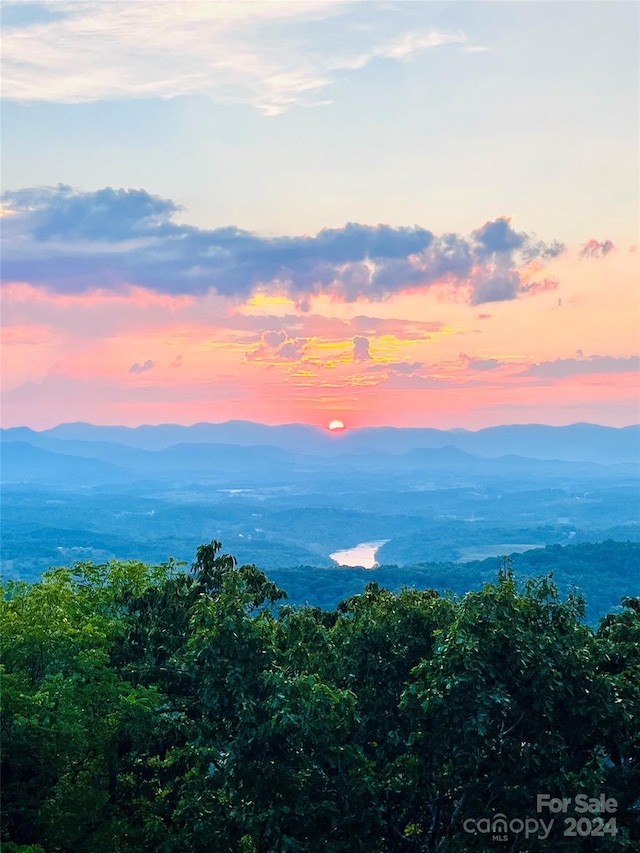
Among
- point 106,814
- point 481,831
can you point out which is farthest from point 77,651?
point 481,831

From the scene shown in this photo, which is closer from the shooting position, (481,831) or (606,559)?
(481,831)

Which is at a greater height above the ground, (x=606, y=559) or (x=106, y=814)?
(x=606, y=559)

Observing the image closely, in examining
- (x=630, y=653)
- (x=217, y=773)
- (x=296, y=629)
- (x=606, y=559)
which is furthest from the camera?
(x=606, y=559)

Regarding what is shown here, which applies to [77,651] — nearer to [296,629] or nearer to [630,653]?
[296,629]

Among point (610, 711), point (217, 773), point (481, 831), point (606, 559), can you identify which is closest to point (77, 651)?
point (217, 773)

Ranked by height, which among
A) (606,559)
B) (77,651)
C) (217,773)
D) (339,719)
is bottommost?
(217,773)

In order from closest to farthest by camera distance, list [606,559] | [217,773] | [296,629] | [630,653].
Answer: [217,773] < [630,653] < [296,629] < [606,559]
